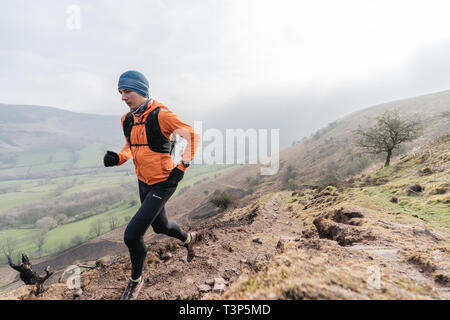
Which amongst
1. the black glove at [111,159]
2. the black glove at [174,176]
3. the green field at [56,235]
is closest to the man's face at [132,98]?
the black glove at [111,159]

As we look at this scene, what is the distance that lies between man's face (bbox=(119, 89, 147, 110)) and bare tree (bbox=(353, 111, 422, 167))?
2364 cm

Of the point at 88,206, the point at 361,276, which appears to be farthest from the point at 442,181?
the point at 88,206

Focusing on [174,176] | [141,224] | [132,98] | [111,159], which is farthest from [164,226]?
[132,98]

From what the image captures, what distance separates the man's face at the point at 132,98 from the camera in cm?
299

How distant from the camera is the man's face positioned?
9.82 ft

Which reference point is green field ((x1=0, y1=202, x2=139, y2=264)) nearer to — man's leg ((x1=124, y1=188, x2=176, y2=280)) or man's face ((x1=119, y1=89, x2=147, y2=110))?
man's leg ((x1=124, y1=188, x2=176, y2=280))

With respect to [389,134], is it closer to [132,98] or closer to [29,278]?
[132,98]

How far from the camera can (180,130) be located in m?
2.85

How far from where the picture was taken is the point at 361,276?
1.94m

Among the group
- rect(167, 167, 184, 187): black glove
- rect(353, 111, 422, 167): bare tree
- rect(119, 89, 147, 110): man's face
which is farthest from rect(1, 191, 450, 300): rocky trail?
rect(353, 111, 422, 167): bare tree

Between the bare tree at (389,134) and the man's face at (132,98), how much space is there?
23640 millimetres

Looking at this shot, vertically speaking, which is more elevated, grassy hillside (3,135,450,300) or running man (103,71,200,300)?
running man (103,71,200,300)
